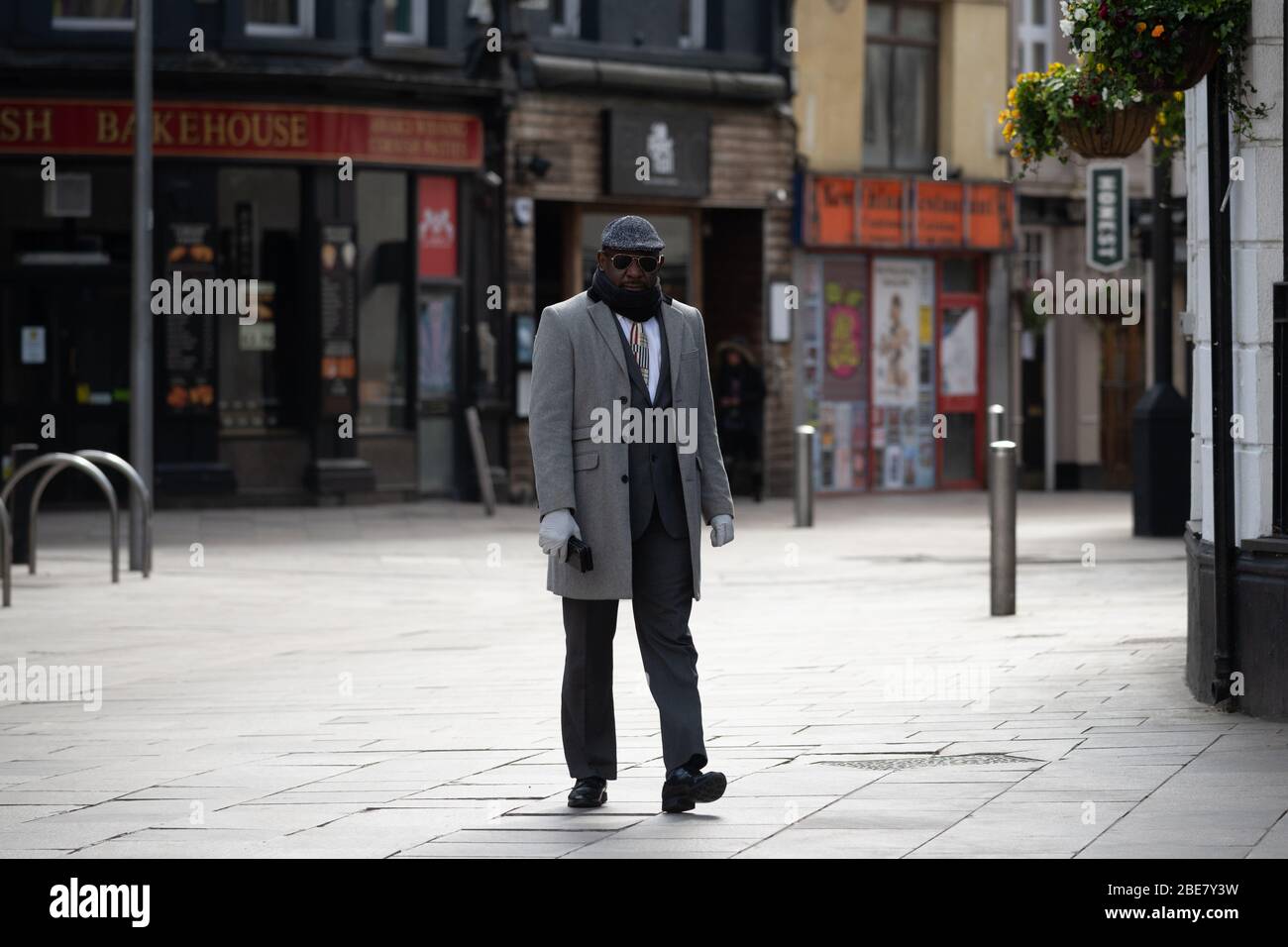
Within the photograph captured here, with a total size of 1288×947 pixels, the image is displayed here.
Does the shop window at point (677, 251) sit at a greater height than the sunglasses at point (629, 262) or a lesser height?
greater

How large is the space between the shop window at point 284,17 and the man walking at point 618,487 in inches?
672

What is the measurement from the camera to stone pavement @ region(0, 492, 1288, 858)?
6.68m

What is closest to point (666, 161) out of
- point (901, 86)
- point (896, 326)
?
point (896, 326)

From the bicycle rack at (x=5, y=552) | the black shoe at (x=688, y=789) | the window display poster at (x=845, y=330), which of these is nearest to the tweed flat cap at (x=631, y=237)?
the black shoe at (x=688, y=789)

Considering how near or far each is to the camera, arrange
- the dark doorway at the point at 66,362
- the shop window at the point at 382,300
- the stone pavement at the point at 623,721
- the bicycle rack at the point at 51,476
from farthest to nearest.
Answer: the shop window at the point at 382,300, the dark doorway at the point at 66,362, the bicycle rack at the point at 51,476, the stone pavement at the point at 623,721

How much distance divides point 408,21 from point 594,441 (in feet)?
59.3

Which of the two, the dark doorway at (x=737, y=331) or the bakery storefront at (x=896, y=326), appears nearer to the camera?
the dark doorway at (x=737, y=331)

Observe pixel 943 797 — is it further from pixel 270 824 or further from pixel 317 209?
pixel 317 209

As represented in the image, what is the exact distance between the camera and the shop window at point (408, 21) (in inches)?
963

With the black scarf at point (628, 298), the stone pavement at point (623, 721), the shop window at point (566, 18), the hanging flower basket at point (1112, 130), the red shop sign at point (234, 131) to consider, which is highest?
the shop window at point (566, 18)

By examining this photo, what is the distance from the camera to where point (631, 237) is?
7.28 meters

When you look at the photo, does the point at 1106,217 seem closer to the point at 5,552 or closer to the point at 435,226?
the point at 435,226

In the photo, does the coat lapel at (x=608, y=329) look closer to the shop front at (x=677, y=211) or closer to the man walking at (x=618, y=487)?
the man walking at (x=618, y=487)
